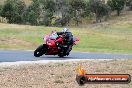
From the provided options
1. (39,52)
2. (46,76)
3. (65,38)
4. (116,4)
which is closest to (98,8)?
(116,4)

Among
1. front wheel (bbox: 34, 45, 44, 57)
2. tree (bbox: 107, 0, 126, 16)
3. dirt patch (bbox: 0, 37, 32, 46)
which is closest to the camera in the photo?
front wheel (bbox: 34, 45, 44, 57)

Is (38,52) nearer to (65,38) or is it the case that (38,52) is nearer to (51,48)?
(51,48)

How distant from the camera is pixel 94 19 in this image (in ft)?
400

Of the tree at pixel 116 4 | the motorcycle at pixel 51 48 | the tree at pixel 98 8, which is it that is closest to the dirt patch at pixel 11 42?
the motorcycle at pixel 51 48

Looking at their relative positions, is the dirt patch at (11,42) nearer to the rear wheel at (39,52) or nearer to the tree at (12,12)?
the rear wheel at (39,52)

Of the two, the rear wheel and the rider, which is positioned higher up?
the rider

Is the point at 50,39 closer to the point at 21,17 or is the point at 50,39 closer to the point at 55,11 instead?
the point at 21,17

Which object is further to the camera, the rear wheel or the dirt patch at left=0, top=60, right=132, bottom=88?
the rear wheel

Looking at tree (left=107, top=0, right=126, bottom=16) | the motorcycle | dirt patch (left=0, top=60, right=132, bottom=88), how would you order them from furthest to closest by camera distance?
tree (left=107, top=0, right=126, bottom=16)
the motorcycle
dirt patch (left=0, top=60, right=132, bottom=88)

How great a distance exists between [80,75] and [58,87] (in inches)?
172

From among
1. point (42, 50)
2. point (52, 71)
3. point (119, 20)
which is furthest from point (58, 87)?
point (119, 20)

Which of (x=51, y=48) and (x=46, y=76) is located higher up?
(x=46, y=76)

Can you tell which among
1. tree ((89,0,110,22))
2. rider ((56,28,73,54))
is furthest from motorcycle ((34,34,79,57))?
tree ((89,0,110,22))

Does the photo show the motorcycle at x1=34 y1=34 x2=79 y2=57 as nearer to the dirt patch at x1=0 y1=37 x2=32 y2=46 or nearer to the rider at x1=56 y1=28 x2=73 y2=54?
the rider at x1=56 y1=28 x2=73 y2=54
